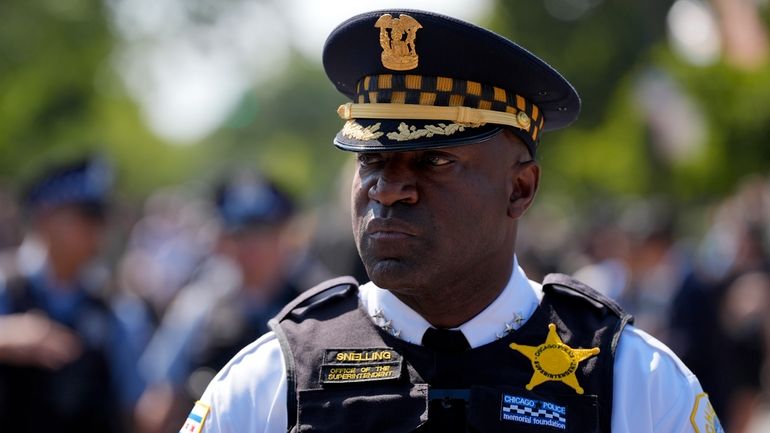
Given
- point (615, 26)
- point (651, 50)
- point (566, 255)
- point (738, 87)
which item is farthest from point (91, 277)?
point (615, 26)

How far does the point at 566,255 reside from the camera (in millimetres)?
17953

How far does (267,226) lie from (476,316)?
3.54 m

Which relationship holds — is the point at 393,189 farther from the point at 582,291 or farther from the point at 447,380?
the point at 582,291

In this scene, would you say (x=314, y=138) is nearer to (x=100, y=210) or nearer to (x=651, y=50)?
(x=651, y=50)

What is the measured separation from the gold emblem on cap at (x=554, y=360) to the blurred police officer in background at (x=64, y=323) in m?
Result: 3.14

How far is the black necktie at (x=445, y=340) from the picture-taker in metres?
3.21

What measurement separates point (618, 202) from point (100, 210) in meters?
18.5

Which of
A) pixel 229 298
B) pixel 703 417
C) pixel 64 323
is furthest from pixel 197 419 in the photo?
pixel 229 298

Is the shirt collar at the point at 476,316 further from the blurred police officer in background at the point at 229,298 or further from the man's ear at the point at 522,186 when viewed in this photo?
the blurred police officer in background at the point at 229,298

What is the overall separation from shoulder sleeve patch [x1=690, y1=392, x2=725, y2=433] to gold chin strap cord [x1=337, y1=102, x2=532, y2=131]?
903 millimetres

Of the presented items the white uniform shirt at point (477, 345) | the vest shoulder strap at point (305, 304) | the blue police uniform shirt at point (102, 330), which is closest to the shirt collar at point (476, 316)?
the white uniform shirt at point (477, 345)

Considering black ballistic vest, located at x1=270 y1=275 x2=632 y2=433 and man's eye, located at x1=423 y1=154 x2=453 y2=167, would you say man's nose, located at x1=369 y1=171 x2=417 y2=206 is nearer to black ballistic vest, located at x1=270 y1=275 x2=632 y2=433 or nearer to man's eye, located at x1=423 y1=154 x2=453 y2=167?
Answer: man's eye, located at x1=423 y1=154 x2=453 y2=167

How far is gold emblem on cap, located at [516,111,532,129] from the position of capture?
3238 millimetres

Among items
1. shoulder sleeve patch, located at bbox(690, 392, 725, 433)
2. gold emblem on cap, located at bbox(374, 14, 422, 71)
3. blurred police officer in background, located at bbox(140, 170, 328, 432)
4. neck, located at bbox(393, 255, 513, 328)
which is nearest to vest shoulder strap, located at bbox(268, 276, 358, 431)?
neck, located at bbox(393, 255, 513, 328)
